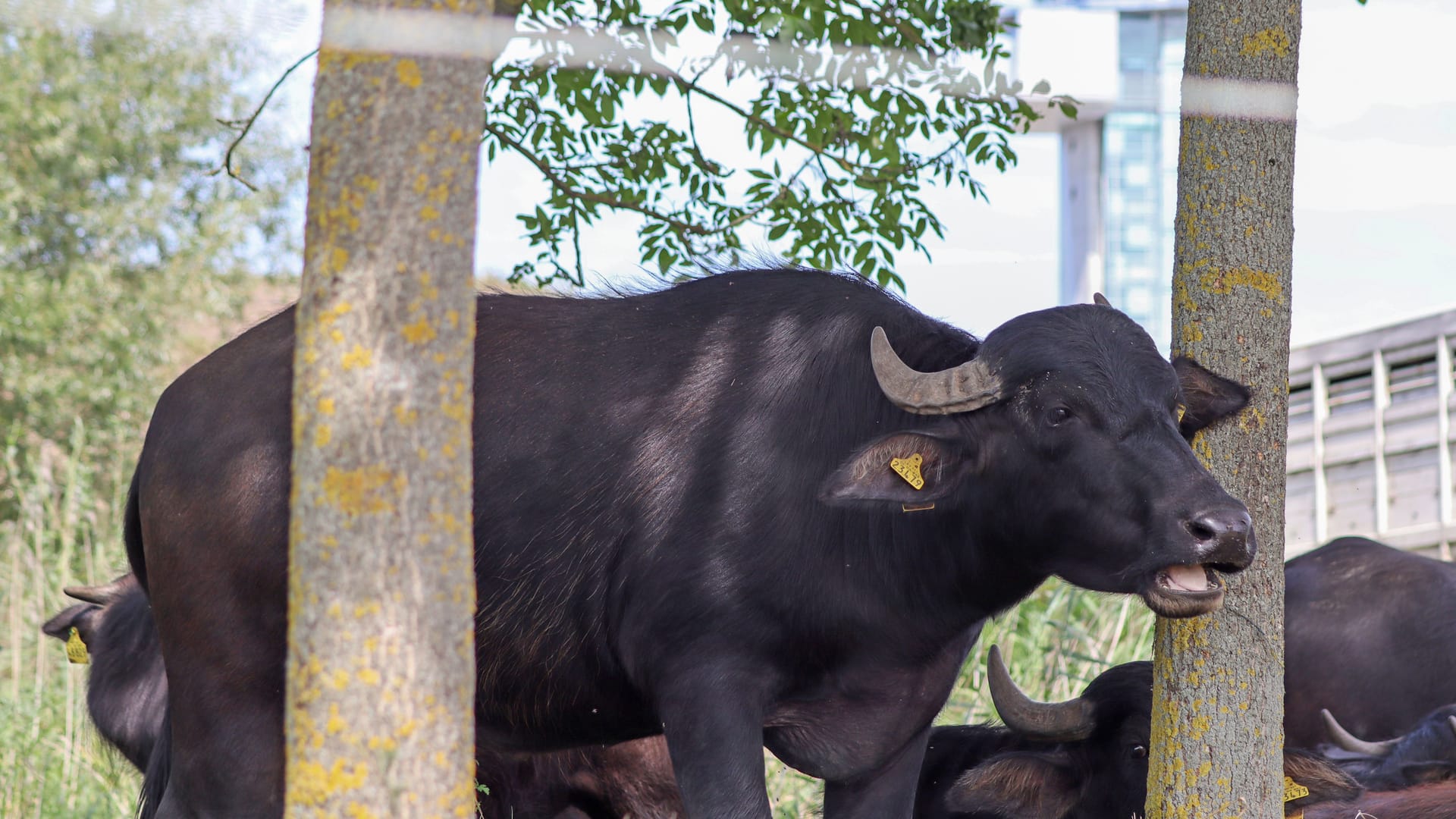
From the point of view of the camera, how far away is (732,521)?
4.10 m

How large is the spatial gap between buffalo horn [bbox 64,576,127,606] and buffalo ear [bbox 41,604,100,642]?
0.14 ft

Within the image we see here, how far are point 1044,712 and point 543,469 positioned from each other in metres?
2.04

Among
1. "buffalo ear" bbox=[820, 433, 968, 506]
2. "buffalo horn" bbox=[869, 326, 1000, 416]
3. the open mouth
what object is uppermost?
→ "buffalo horn" bbox=[869, 326, 1000, 416]

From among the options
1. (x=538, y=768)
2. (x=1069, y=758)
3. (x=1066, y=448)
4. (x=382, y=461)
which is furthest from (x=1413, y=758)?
(x=382, y=461)

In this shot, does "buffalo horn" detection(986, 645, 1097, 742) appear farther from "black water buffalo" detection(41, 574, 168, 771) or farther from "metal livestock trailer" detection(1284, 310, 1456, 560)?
"metal livestock trailer" detection(1284, 310, 1456, 560)

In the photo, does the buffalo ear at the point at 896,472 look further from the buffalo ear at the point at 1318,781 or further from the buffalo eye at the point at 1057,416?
the buffalo ear at the point at 1318,781

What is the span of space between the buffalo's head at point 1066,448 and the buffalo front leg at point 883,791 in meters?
0.76

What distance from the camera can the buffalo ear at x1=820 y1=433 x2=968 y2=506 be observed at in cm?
397

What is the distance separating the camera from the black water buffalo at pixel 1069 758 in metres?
5.09

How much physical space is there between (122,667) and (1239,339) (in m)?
5.14

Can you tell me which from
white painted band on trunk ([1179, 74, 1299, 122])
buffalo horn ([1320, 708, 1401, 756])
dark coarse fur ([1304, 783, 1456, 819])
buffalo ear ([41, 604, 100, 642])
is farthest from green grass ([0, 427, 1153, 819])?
white painted band on trunk ([1179, 74, 1299, 122])

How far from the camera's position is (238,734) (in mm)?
4156

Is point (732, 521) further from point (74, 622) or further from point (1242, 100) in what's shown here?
point (74, 622)

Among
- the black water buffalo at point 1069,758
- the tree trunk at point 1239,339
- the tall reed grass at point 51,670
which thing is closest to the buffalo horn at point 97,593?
the tall reed grass at point 51,670
